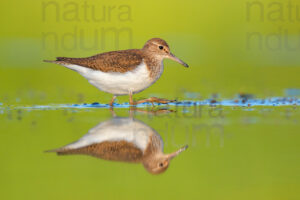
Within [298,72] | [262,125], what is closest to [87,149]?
[262,125]

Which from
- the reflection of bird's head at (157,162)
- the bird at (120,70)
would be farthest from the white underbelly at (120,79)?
the reflection of bird's head at (157,162)

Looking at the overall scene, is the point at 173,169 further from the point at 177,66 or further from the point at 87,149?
the point at 177,66

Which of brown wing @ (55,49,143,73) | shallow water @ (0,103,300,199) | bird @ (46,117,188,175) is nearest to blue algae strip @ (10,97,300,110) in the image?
brown wing @ (55,49,143,73)

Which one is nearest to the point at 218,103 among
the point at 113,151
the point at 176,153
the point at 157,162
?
the point at 176,153

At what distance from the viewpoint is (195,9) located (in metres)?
27.5

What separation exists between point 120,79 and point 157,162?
4.73m

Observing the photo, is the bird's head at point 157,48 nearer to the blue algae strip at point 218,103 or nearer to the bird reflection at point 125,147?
the blue algae strip at point 218,103

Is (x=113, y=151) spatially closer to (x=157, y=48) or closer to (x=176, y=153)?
(x=176, y=153)

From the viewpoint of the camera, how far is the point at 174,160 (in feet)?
23.5

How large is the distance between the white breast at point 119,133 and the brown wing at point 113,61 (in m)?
2.25

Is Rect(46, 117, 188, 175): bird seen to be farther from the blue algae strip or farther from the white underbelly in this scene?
the blue algae strip

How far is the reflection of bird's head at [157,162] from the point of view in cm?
670

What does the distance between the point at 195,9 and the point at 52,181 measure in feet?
72.7

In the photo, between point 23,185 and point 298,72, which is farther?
point 298,72
